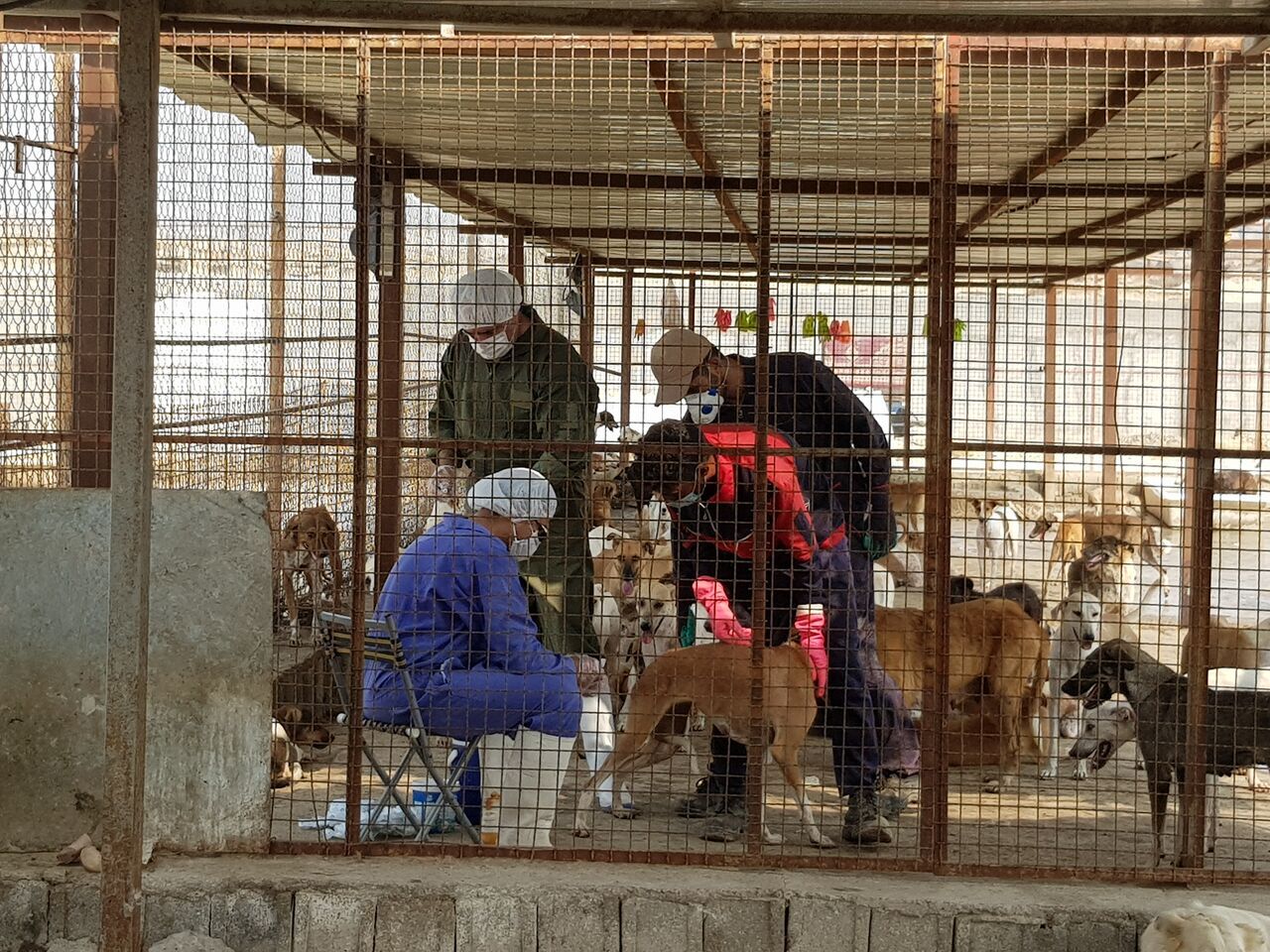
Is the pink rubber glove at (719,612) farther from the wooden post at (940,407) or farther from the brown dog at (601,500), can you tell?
the brown dog at (601,500)

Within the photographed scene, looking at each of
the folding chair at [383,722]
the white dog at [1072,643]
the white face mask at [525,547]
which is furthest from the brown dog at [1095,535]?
the folding chair at [383,722]

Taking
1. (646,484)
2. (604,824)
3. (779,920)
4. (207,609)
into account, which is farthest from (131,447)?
(604,824)

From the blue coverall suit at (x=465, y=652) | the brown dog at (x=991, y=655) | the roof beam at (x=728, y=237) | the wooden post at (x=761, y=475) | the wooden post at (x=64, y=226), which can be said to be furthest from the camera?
the roof beam at (x=728, y=237)

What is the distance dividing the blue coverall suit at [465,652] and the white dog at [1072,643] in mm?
3876

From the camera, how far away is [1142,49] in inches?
211

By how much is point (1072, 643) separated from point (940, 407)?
410 cm

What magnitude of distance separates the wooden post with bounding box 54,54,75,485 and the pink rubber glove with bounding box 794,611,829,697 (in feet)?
10.8

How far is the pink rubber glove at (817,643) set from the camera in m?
6.40

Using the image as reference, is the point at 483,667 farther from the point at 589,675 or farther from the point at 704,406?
the point at 704,406

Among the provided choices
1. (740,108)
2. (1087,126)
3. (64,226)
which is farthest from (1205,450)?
(64,226)

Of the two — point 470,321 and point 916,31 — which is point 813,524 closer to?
point 470,321

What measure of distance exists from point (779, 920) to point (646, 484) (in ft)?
6.20

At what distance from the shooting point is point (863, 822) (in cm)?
615

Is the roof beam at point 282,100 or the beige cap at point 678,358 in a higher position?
the roof beam at point 282,100
